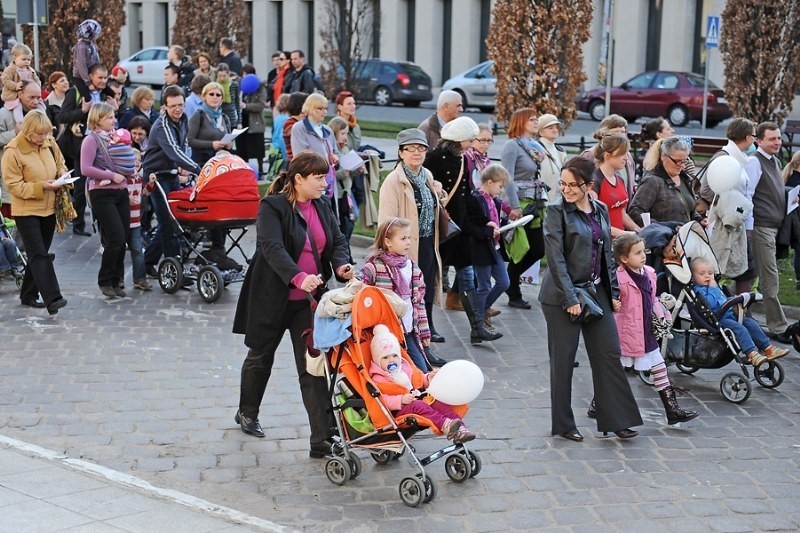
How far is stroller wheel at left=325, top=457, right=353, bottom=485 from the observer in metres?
7.14

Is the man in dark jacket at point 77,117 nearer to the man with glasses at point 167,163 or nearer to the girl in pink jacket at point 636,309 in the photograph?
the man with glasses at point 167,163

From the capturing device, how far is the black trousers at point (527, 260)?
1206 cm

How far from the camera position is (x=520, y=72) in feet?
61.7

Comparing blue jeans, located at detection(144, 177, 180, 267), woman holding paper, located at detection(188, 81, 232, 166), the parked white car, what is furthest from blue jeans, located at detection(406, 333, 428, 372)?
the parked white car

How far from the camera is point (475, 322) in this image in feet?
35.7

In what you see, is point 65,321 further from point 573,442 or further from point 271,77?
point 271,77

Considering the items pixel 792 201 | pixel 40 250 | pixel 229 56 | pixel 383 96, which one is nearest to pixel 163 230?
pixel 40 250

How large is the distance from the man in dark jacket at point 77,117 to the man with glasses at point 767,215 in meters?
7.53

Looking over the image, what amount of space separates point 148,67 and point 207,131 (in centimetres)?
3219

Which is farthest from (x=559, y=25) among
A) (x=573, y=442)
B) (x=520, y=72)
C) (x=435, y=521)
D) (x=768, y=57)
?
(x=435, y=521)

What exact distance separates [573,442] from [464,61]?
3963cm

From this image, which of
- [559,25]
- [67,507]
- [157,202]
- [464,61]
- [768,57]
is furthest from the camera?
[464,61]

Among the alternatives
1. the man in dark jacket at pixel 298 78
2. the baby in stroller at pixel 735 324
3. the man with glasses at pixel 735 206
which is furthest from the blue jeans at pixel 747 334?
the man in dark jacket at pixel 298 78

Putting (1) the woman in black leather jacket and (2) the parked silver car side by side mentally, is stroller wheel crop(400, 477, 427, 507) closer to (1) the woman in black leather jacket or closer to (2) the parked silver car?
(1) the woman in black leather jacket
